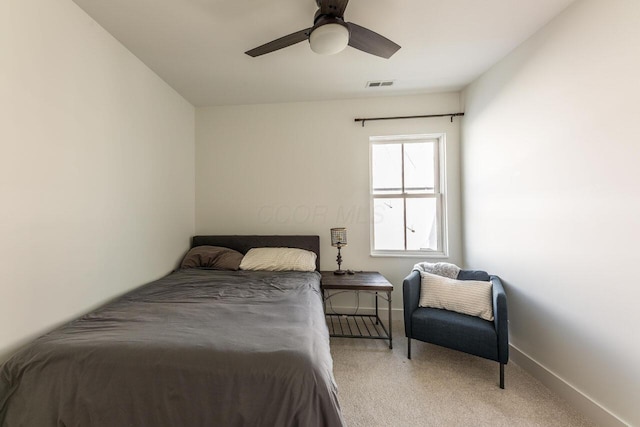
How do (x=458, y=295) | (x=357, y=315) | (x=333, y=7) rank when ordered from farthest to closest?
(x=357, y=315)
(x=458, y=295)
(x=333, y=7)

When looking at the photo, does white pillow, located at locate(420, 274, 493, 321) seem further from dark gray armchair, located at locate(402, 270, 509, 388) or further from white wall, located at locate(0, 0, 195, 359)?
white wall, located at locate(0, 0, 195, 359)

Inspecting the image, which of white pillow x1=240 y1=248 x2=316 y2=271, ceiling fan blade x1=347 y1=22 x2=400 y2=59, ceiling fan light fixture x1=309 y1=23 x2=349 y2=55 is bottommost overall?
white pillow x1=240 y1=248 x2=316 y2=271

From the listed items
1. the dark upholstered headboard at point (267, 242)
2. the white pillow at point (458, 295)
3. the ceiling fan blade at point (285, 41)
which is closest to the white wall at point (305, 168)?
the dark upholstered headboard at point (267, 242)

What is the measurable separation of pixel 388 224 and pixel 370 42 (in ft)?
6.90

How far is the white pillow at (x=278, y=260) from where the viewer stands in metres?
2.70

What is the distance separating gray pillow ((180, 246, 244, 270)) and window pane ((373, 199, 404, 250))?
176 cm

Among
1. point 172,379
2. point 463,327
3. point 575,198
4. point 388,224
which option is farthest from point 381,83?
point 172,379

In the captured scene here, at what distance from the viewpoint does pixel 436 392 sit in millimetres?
1808

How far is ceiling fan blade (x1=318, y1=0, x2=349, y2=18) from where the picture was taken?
1.43 m

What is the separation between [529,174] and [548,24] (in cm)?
113

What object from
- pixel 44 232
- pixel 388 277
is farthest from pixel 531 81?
pixel 44 232

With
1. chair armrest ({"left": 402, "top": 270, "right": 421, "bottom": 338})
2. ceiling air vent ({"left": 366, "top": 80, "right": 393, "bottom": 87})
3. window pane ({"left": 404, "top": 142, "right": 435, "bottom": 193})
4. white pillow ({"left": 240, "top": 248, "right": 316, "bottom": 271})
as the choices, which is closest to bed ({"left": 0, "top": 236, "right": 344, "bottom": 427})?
chair armrest ({"left": 402, "top": 270, "right": 421, "bottom": 338})

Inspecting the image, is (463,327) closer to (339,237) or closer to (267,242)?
(339,237)

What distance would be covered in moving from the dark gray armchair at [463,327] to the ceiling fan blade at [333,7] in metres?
2.13
